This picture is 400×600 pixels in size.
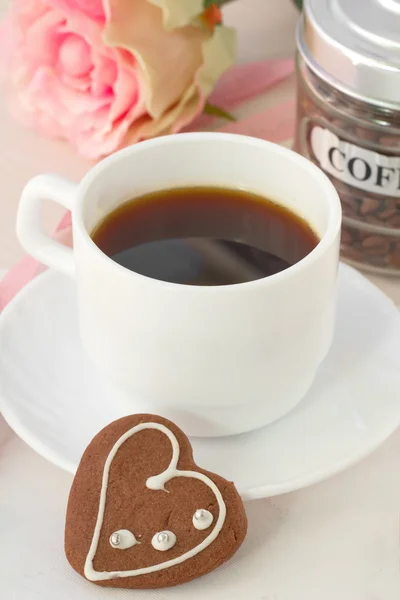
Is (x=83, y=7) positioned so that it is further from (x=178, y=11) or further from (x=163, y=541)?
(x=163, y=541)

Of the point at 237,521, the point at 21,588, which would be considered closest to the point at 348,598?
the point at 237,521

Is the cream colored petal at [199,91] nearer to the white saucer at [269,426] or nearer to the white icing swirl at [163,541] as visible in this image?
the white saucer at [269,426]

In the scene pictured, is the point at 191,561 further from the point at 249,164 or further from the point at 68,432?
the point at 249,164

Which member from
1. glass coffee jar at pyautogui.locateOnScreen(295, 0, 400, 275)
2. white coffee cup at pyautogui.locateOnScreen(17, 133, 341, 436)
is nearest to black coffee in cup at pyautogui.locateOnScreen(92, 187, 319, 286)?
white coffee cup at pyautogui.locateOnScreen(17, 133, 341, 436)

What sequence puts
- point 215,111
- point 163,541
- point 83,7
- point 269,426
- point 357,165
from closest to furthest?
point 163,541 < point 269,426 < point 357,165 < point 83,7 < point 215,111

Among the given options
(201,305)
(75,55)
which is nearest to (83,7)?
(75,55)

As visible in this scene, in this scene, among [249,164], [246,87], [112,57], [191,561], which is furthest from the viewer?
[246,87]
